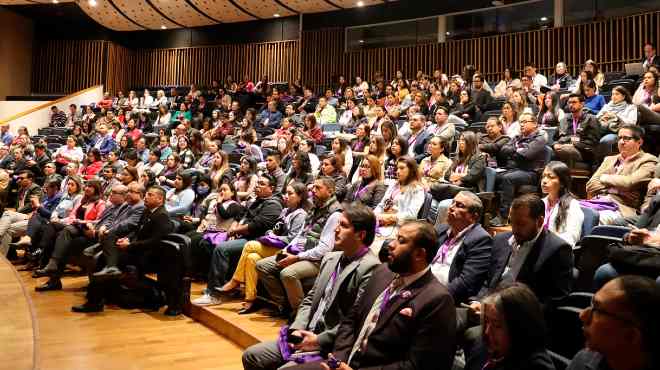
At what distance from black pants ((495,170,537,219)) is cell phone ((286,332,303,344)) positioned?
2.48 metres

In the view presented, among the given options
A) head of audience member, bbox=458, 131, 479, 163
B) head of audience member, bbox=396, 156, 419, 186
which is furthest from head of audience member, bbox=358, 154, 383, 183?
head of audience member, bbox=458, 131, 479, 163

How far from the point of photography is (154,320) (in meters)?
3.96

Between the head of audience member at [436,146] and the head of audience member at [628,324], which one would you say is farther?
the head of audience member at [436,146]

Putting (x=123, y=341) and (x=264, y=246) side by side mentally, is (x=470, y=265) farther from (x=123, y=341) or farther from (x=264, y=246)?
(x=123, y=341)

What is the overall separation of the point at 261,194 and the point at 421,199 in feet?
4.09

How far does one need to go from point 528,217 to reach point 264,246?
2021mm

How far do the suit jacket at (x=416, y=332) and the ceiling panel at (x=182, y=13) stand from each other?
1151cm

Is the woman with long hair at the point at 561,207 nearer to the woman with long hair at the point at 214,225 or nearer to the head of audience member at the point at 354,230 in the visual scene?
the head of audience member at the point at 354,230

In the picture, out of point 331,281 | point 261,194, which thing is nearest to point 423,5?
point 261,194

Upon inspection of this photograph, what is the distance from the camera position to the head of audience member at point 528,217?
2.26 metres

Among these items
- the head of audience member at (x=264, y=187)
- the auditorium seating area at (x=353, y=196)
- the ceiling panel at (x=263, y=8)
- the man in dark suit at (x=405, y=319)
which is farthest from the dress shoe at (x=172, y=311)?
the ceiling panel at (x=263, y=8)

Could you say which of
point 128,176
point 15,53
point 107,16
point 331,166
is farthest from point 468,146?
point 15,53

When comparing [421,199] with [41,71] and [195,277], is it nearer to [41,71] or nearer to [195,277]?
[195,277]

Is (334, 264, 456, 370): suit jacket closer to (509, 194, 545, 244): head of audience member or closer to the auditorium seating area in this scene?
the auditorium seating area
